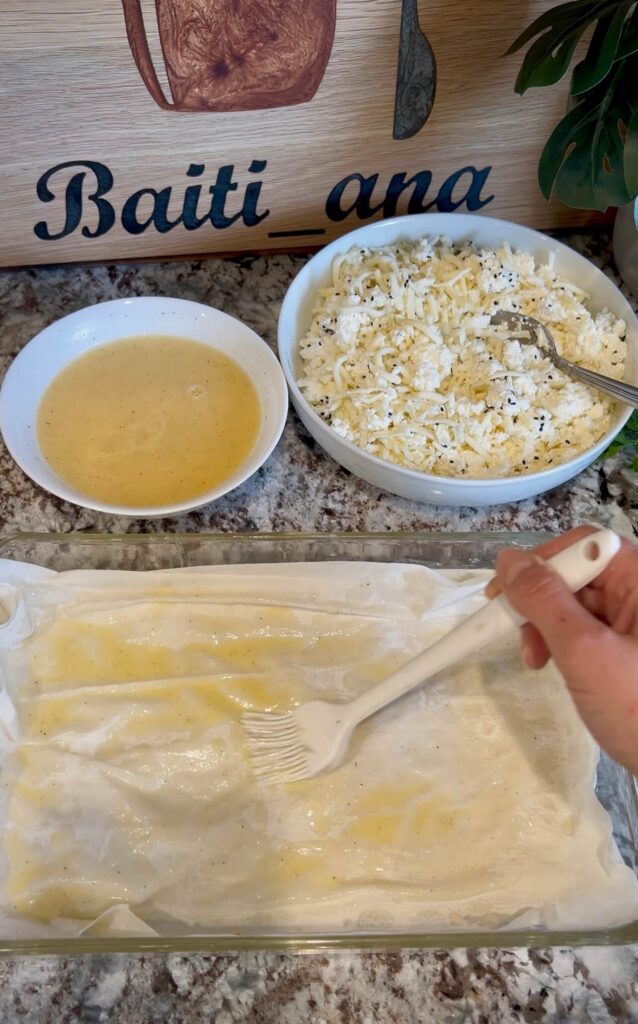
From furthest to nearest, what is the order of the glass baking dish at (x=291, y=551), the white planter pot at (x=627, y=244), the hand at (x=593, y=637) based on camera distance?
the white planter pot at (x=627, y=244), the glass baking dish at (x=291, y=551), the hand at (x=593, y=637)

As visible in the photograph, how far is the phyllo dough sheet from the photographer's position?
810 mm

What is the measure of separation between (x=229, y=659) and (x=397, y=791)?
0.23 metres

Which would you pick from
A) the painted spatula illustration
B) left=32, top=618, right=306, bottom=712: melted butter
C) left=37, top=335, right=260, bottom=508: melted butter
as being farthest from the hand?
the painted spatula illustration

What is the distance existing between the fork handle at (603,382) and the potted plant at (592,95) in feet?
0.19

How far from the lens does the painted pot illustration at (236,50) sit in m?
0.95

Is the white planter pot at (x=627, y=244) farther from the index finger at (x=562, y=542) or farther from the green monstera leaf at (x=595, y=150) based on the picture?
the index finger at (x=562, y=542)

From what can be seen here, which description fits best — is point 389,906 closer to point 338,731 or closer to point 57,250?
point 338,731

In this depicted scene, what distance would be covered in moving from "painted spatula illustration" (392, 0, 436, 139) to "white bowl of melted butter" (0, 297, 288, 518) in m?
0.34

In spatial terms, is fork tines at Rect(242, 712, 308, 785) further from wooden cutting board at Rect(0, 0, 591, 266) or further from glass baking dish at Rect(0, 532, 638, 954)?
wooden cutting board at Rect(0, 0, 591, 266)

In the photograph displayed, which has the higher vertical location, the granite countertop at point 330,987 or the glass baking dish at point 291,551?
the glass baking dish at point 291,551

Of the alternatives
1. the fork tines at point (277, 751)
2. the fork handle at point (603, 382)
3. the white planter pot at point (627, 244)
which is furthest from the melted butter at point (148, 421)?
the white planter pot at point (627, 244)

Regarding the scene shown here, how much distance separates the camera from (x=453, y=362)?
1067 mm

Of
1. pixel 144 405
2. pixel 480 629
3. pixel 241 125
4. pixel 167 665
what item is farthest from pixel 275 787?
pixel 241 125

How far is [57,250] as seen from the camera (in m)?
1.21
